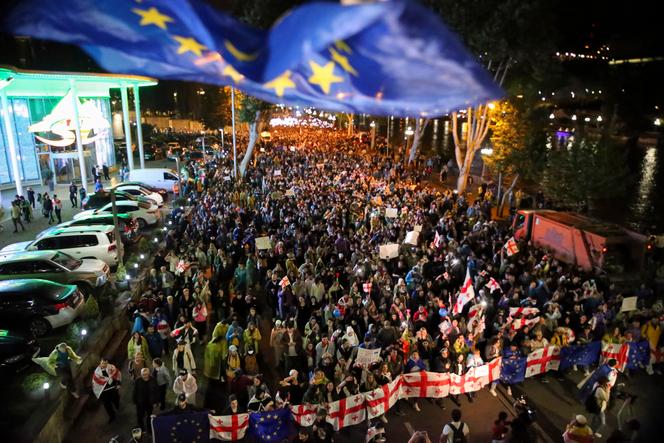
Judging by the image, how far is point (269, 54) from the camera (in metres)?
4.61

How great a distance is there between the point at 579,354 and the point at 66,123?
28.6m

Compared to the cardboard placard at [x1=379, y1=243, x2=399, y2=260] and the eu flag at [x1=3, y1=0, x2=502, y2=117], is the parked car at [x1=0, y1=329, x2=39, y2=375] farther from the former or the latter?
the cardboard placard at [x1=379, y1=243, x2=399, y2=260]

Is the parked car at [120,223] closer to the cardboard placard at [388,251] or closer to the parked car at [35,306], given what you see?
the parked car at [35,306]

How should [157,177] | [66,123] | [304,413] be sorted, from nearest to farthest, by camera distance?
[304,413], [66,123], [157,177]

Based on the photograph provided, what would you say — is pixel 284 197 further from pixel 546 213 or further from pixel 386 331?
pixel 386 331

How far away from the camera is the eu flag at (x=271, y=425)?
26.0 feet

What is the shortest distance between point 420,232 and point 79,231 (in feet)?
39.1

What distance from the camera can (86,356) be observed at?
10.3 metres

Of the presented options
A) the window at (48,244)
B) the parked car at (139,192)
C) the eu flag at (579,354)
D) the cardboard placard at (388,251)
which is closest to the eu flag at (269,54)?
the eu flag at (579,354)

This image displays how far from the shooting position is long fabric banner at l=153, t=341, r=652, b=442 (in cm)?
795

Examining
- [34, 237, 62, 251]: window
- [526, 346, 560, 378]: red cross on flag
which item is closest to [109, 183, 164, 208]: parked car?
[34, 237, 62, 251]: window

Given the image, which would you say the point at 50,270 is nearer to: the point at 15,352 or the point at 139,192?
the point at 15,352

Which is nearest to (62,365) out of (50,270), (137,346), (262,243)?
(137,346)

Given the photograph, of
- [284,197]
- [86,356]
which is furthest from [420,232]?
[86,356]
